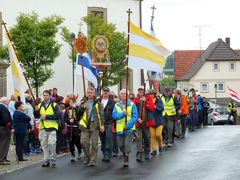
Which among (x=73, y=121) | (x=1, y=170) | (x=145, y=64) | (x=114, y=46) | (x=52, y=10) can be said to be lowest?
(x=1, y=170)

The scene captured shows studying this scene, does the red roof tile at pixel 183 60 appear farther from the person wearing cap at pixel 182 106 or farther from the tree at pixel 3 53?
the person wearing cap at pixel 182 106

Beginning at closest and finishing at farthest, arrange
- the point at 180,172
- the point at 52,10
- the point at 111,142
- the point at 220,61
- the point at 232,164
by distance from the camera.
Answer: the point at 180,172
the point at 232,164
the point at 111,142
the point at 52,10
the point at 220,61

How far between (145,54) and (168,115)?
4696mm

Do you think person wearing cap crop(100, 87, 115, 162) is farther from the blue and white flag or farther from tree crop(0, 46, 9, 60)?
tree crop(0, 46, 9, 60)

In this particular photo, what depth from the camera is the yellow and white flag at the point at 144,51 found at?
16172 millimetres

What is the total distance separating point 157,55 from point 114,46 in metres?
21.7

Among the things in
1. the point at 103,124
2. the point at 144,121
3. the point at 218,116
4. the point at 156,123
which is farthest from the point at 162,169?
the point at 218,116

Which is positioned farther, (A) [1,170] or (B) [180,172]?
(A) [1,170]

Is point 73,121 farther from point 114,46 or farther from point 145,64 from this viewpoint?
point 114,46

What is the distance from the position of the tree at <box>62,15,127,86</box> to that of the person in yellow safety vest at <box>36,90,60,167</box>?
2221cm

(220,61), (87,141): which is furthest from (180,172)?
(220,61)

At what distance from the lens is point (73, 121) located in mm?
17016

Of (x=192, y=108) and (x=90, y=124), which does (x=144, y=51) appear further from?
(x=192, y=108)

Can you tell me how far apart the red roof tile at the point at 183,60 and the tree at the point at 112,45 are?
50.4 meters
